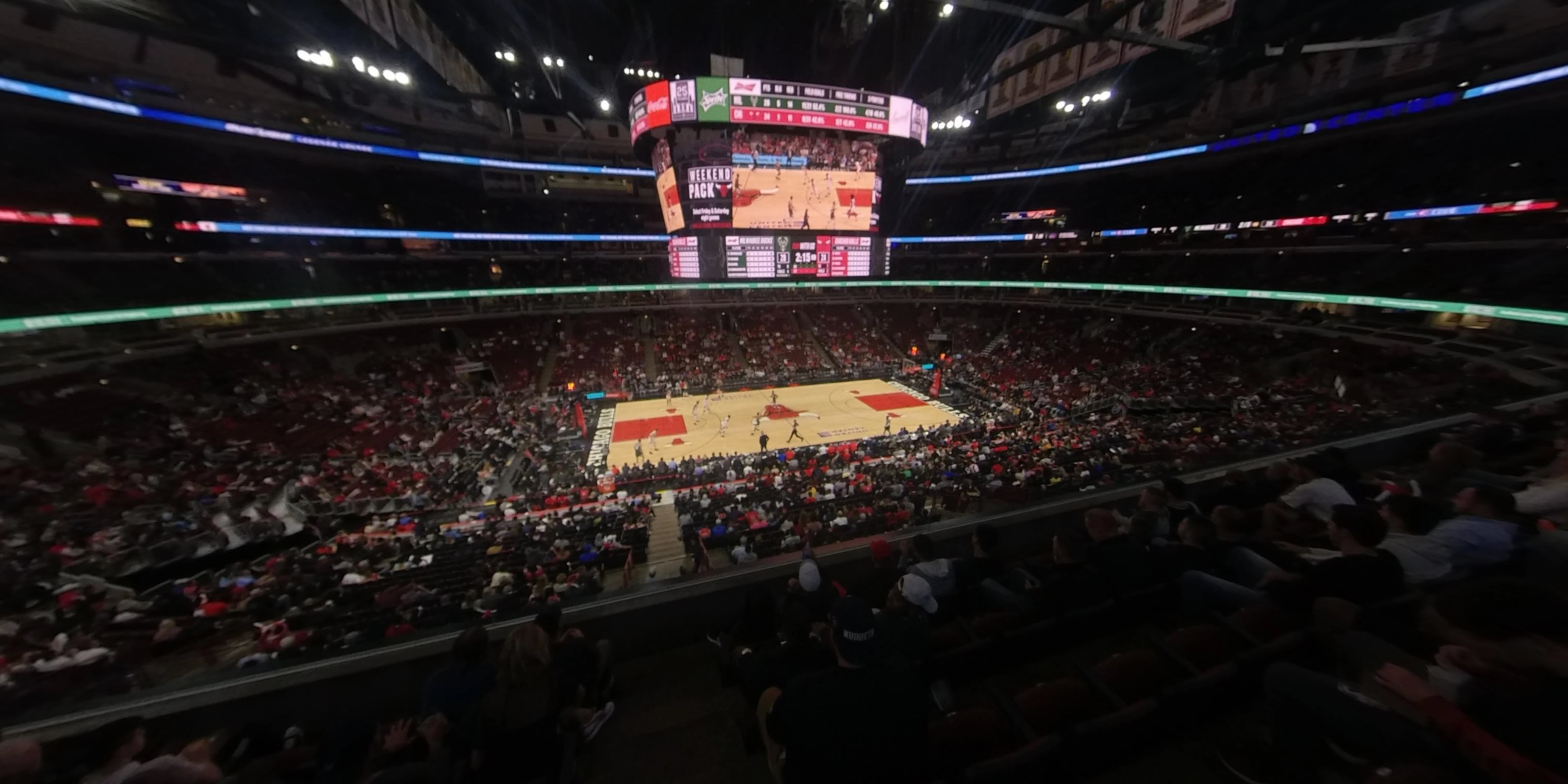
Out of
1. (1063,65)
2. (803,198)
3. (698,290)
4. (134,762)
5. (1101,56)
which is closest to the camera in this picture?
(134,762)

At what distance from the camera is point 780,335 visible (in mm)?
36344

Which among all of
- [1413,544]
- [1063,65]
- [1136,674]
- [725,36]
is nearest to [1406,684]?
[1136,674]

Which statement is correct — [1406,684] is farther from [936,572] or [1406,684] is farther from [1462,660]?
[936,572]

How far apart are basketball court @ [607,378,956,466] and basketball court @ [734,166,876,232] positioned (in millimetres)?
9067

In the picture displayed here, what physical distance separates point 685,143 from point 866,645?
77.6 ft

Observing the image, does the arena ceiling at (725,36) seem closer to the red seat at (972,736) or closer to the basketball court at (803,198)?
the basketball court at (803,198)

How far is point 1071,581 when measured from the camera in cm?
348

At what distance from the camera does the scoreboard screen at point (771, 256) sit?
23.1 m

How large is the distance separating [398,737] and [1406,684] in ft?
15.9

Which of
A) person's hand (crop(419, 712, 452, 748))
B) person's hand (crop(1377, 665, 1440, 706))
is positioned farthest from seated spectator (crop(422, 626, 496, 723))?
person's hand (crop(1377, 665, 1440, 706))

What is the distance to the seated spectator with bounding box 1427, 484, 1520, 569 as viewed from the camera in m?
3.03

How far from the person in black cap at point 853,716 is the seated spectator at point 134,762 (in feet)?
9.31

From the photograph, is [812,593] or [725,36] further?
[725,36]

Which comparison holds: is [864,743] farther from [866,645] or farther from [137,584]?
[137,584]
